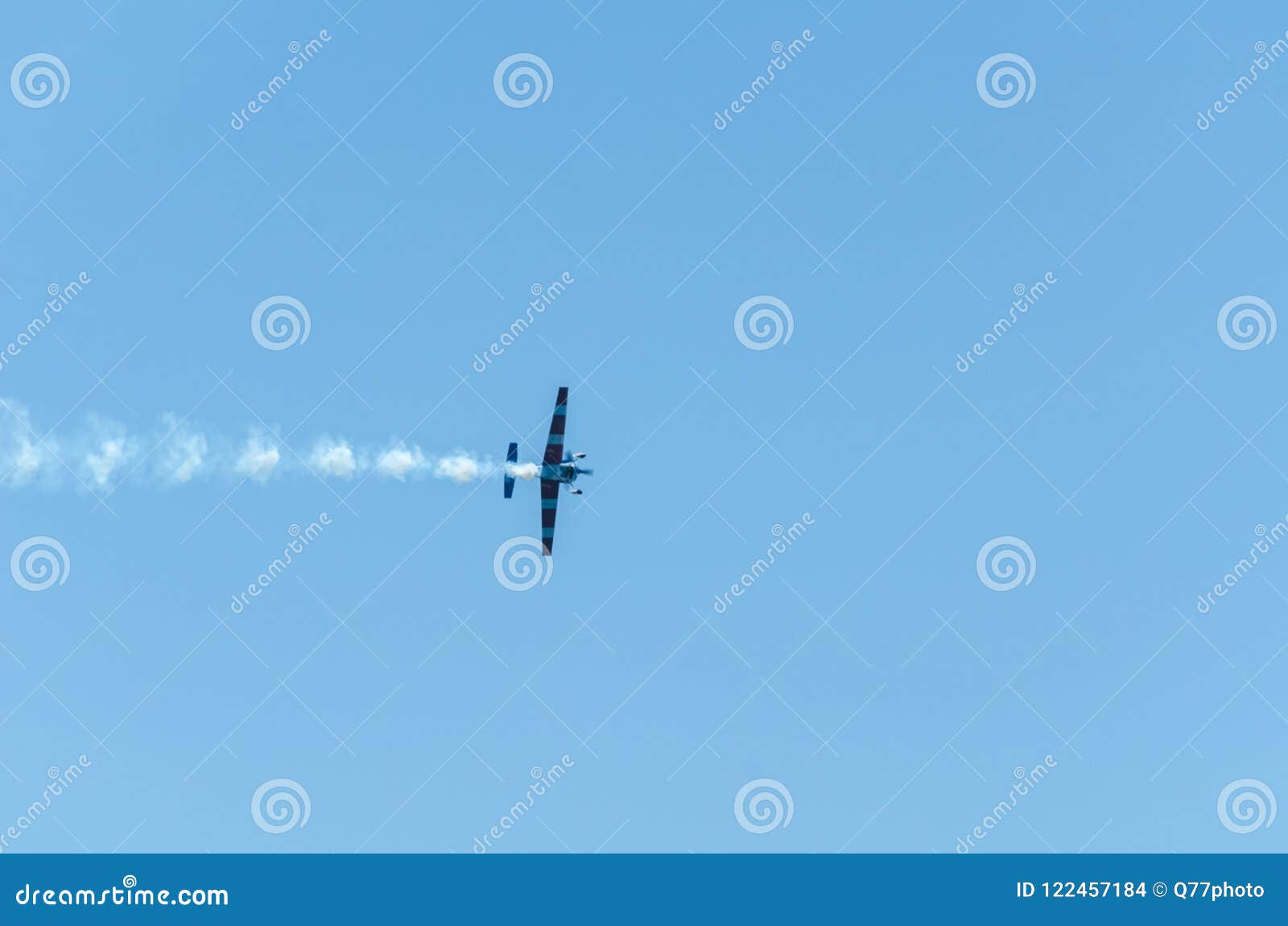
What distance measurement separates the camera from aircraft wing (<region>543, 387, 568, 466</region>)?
10975 centimetres

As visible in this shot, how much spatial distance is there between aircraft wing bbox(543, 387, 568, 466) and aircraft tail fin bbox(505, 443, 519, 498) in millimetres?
5042

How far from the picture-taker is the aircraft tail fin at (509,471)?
342 ft

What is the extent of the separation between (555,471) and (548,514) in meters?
5.54

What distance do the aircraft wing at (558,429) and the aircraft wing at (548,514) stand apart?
2914 mm

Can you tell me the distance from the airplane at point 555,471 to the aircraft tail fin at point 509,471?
334 centimetres

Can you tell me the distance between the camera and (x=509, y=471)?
105062mm

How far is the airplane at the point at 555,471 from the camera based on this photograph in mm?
108625

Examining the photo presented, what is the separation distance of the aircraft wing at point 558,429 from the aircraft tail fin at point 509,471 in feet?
16.5

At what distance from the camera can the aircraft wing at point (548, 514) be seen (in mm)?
112375

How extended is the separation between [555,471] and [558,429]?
3.07m

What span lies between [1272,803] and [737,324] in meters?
43.2

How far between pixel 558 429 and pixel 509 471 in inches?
251

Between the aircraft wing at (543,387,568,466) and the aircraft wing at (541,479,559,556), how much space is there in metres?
2.91
